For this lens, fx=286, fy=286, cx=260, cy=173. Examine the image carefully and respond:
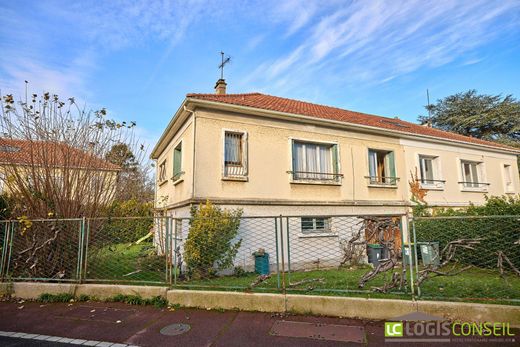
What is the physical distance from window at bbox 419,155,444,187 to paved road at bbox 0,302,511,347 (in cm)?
1073

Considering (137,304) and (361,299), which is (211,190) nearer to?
(137,304)

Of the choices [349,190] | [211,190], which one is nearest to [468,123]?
[349,190]

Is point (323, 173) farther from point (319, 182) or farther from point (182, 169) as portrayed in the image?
point (182, 169)

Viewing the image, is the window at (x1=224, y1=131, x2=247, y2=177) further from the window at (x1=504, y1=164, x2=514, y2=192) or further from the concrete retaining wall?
the window at (x1=504, y1=164, x2=514, y2=192)

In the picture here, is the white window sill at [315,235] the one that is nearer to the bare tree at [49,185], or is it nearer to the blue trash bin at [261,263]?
the blue trash bin at [261,263]

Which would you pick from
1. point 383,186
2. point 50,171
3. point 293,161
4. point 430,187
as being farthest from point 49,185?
point 430,187

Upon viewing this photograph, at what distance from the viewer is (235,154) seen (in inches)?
378

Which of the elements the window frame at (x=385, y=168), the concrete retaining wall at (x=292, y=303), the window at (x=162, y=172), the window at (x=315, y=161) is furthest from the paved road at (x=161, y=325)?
the window at (x=162, y=172)

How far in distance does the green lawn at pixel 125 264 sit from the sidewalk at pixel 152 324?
3.31 ft

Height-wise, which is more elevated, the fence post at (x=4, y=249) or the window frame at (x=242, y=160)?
the window frame at (x=242, y=160)

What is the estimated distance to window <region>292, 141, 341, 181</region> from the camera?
10577mm

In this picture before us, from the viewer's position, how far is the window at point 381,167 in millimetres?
12070

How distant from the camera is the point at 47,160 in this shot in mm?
6699

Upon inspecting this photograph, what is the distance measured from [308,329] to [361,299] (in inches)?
40.9
